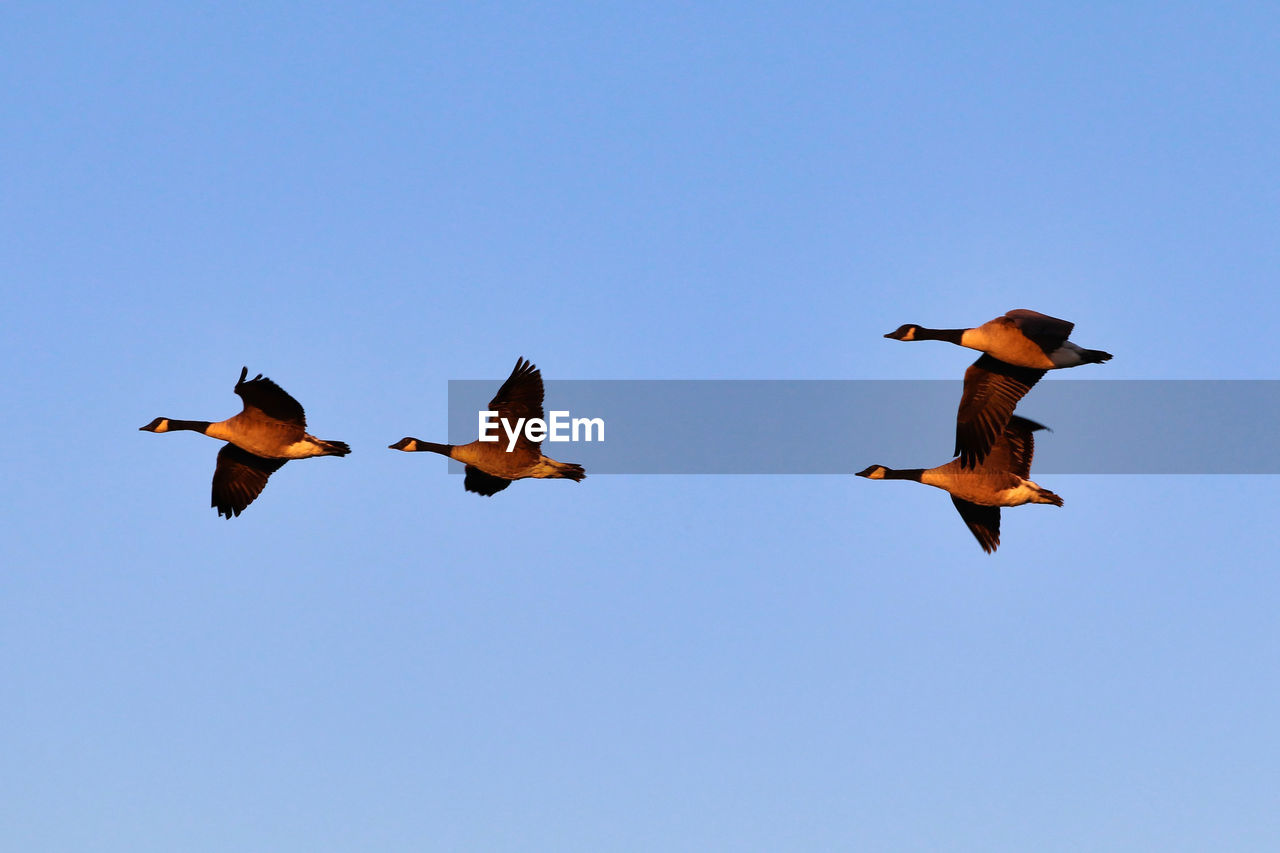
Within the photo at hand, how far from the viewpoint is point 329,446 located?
87.0 ft

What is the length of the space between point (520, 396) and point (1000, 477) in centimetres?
785

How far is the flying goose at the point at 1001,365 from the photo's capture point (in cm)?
2370

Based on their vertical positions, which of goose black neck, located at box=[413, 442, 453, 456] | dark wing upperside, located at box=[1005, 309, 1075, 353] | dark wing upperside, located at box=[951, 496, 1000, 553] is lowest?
dark wing upperside, located at box=[951, 496, 1000, 553]

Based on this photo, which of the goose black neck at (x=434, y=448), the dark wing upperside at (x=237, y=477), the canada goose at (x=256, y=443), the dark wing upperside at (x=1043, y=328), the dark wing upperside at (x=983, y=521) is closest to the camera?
the dark wing upperside at (x=1043, y=328)

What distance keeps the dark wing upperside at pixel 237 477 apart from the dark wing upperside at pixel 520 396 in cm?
430

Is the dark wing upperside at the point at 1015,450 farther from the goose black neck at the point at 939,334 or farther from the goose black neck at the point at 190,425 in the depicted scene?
the goose black neck at the point at 190,425

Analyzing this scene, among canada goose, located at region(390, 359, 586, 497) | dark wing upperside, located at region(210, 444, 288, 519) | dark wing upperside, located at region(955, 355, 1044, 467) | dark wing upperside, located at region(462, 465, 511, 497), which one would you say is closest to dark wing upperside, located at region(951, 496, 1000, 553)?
dark wing upperside, located at region(955, 355, 1044, 467)

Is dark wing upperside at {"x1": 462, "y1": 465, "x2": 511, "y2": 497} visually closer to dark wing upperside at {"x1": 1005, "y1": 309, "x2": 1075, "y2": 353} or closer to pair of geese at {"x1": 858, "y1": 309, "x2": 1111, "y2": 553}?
pair of geese at {"x1": 858, "y1": 309, "x2": 1111, "y2": 553}

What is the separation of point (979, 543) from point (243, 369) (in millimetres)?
12305

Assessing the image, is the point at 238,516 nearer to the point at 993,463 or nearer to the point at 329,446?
the point at 329,446

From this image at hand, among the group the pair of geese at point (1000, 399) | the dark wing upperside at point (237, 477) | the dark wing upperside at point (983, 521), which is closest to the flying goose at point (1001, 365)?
the pair of geese at point (1000, 399)

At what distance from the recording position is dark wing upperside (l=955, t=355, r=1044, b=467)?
79.9ft

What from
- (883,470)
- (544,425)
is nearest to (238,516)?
(544,425)

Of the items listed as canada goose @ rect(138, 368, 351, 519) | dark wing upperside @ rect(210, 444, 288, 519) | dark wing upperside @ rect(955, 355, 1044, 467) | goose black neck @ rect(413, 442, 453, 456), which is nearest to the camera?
dark wing upperside @ rect(955, 355, 1044, 467)
